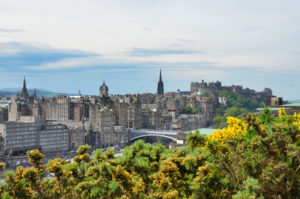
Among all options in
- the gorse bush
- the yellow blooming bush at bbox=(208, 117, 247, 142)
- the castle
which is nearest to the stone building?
the castle

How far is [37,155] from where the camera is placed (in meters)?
22.8

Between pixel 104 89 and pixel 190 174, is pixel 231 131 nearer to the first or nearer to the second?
pixel 190 174

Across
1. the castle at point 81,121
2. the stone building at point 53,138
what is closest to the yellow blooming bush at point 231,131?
the castle at point 81,121

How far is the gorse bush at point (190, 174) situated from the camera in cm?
1999

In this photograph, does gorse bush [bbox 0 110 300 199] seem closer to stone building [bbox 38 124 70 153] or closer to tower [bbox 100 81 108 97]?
stone building [bbox 38 124 70 153]

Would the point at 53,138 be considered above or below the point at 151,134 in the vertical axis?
above

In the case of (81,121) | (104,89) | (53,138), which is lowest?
(53,138)

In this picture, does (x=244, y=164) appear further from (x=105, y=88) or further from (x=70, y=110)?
(x=105, y=88)

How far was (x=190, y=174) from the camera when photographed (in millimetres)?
20875

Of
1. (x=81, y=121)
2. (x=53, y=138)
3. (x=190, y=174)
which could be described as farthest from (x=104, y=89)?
(x=190, y=174)

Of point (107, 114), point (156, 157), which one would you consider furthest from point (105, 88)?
point (156, 157)

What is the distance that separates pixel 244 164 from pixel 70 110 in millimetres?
123521

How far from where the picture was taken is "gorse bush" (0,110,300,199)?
787 inches

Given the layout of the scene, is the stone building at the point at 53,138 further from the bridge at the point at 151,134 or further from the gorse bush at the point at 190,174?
the gorse bush at the point at 190,174
